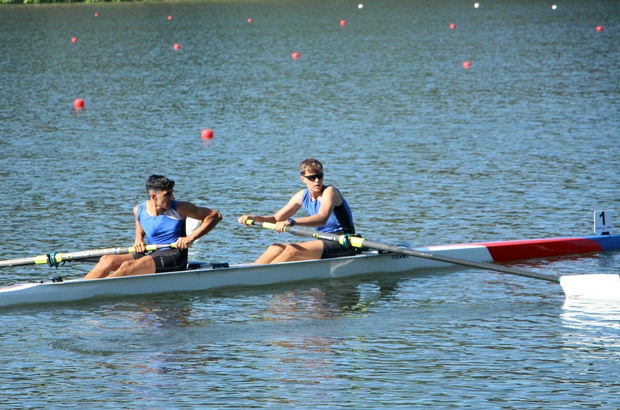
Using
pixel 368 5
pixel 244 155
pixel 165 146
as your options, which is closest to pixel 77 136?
pixel 165 146

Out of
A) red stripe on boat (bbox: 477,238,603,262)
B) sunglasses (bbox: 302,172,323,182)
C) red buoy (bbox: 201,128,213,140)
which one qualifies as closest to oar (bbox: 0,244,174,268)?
sunglasses (bbox: 302,172,323,182)

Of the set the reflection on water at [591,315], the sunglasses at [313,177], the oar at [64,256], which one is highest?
the sunglasses at [313,177]

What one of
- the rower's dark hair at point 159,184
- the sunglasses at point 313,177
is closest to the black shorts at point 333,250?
the sunglasses at point 313,177

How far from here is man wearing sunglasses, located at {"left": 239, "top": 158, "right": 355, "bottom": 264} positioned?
1102cm

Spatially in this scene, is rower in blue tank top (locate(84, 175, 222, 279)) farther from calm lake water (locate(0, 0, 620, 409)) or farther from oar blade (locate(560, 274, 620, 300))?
oar blade (locate(560, 274, 620, 300))

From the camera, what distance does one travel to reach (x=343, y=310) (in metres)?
10.2

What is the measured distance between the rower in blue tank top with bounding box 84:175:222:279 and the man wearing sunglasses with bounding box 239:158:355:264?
63cm

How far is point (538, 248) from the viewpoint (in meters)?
12.2

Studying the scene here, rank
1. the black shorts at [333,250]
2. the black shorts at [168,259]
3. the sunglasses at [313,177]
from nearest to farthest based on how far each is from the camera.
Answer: the black shorts at [168,259] → the sunglasses at [313,177] → the black shorts at [333,250]

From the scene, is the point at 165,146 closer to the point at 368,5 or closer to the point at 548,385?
the point at 548,385

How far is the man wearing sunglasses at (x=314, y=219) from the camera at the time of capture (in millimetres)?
11016

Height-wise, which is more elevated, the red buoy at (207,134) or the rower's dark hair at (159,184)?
the red buoy at (207,134)

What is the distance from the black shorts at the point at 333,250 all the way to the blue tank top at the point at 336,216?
0.45 ft

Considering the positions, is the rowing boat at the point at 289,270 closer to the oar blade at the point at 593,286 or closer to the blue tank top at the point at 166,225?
the blue tank top at the point at 166,225
